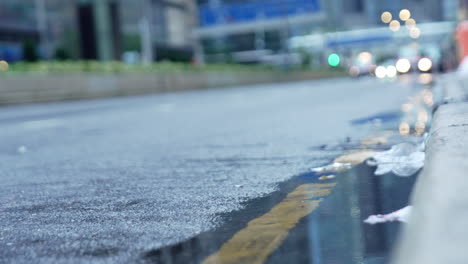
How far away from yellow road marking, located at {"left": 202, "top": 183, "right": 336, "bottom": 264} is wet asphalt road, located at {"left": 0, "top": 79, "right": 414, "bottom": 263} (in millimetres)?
220

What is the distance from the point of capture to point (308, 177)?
196 inches

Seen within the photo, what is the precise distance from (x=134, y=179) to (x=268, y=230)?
2.22 meters

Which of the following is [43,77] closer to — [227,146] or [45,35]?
[45,35]

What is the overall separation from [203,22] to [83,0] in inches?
707

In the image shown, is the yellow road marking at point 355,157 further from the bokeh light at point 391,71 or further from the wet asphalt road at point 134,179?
the bokeh light at point 391,71

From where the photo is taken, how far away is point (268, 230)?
3.31 meters

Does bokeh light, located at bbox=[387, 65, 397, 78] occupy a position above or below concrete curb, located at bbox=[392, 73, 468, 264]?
below

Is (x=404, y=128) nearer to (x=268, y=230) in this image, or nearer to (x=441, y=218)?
(x=268, y=230)

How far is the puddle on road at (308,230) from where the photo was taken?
9.25 ft

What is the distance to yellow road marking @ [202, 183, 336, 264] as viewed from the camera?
9.29ft

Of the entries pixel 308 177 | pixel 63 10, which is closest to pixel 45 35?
pixel 63 10

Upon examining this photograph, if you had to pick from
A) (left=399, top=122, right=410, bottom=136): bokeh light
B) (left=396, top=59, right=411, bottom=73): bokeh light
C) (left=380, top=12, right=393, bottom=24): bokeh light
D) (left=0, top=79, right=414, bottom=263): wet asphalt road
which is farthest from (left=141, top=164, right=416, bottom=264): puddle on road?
(left=380, top=12, right=393, bottom=24): bokeh light

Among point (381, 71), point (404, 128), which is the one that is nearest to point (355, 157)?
point (404, 128)

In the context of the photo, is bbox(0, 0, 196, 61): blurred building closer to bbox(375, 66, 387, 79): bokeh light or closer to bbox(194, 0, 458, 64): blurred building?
bbox(194, 0, 458, 64): blurred building
